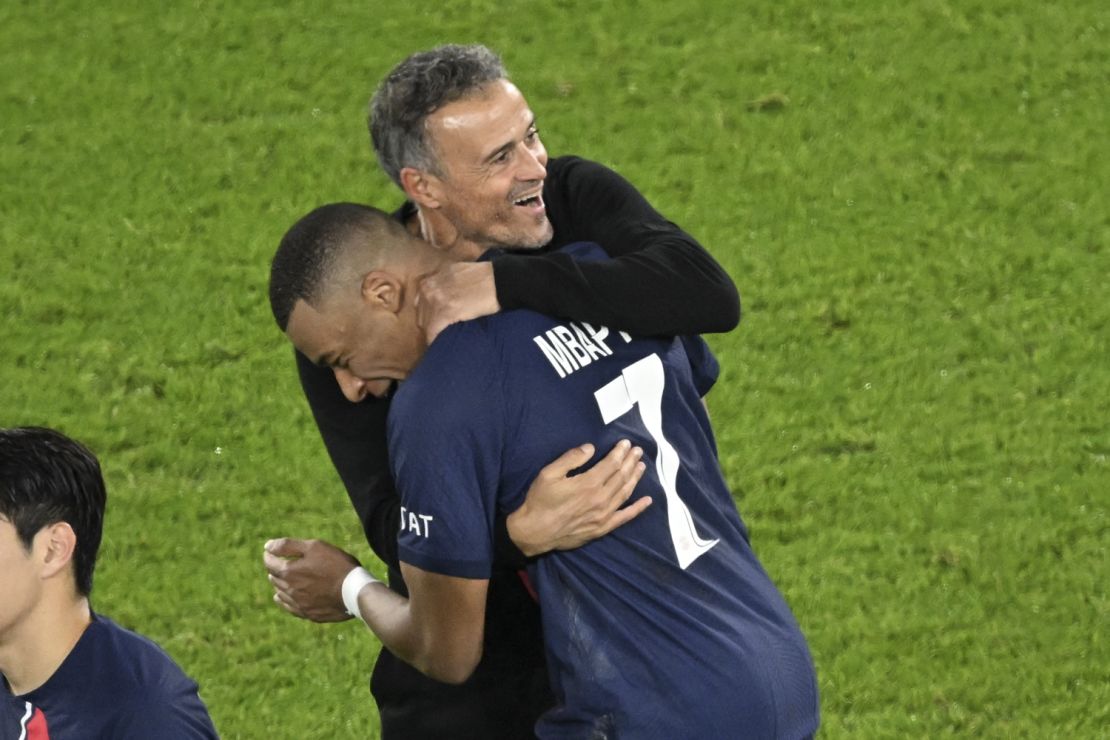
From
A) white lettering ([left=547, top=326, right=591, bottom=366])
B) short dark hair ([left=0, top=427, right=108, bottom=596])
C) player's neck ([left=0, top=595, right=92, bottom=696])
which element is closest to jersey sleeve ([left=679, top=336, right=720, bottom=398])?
white lettering ([left=547, top=326, right=591, bottom=366])

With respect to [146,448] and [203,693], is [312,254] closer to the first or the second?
[203,693]

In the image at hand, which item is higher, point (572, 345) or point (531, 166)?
point (531, 166)

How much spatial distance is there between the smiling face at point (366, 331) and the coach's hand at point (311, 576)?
1.86ft

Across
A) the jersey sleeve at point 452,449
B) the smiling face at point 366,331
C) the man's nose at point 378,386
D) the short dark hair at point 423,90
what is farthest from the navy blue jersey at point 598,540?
the short dark hair at point 423,90

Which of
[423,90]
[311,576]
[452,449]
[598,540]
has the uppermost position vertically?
[423,90]

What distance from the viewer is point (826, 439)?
666 centimetres

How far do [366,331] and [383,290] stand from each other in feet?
0.26

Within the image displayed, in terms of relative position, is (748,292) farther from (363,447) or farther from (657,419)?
(657,419)

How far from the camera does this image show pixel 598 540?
Answer: 3.44 metres

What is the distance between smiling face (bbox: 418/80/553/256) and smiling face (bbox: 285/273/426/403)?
376mm

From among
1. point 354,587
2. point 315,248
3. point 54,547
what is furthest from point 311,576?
point 315,248

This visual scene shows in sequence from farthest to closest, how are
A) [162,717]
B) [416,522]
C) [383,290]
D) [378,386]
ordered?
[378,386]
[383,290]
[416,522]
[162,717]

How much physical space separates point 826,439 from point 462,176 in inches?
122

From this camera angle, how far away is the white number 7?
3.46m
